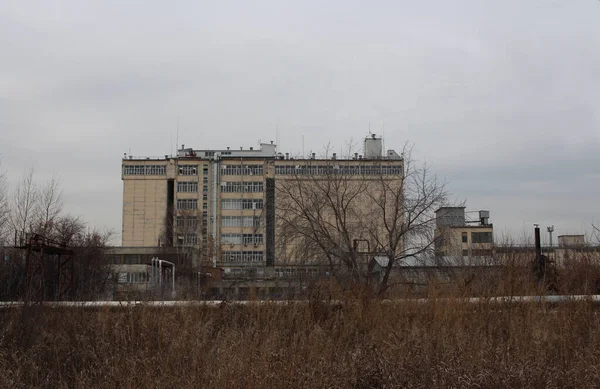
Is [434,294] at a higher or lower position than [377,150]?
lower

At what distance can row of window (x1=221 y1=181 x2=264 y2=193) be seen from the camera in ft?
297

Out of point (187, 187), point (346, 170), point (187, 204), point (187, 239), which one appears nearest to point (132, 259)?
point (187, 239)

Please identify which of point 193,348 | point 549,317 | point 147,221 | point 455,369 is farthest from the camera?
point 147,221

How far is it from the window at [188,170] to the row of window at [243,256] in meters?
13.9

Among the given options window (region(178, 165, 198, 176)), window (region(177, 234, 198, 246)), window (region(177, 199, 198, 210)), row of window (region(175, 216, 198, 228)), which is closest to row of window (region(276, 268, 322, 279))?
window (region(177, 234, 198, 246))

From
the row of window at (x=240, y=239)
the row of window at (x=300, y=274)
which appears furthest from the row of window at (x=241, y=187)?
the row of window at (x=300, y=274)

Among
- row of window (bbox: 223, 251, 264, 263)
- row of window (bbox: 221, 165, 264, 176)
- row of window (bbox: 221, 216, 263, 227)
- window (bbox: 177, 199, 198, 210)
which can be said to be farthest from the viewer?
row of window (bbox: 221, 165, 264, 176)

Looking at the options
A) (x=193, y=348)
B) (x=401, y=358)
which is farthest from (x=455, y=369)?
(x=193, y=348)

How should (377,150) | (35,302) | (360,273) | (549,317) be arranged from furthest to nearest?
(377,150)
(360,273)
(35,302)
(549,317)

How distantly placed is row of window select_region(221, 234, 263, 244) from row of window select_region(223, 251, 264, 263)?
1.61 m

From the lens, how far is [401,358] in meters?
6.92

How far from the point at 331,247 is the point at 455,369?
18632 mm

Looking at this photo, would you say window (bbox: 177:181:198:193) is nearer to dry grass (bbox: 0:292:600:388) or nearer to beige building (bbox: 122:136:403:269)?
beige building (bbox: 122:136:403:269)

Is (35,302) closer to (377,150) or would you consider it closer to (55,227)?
(55,227)
